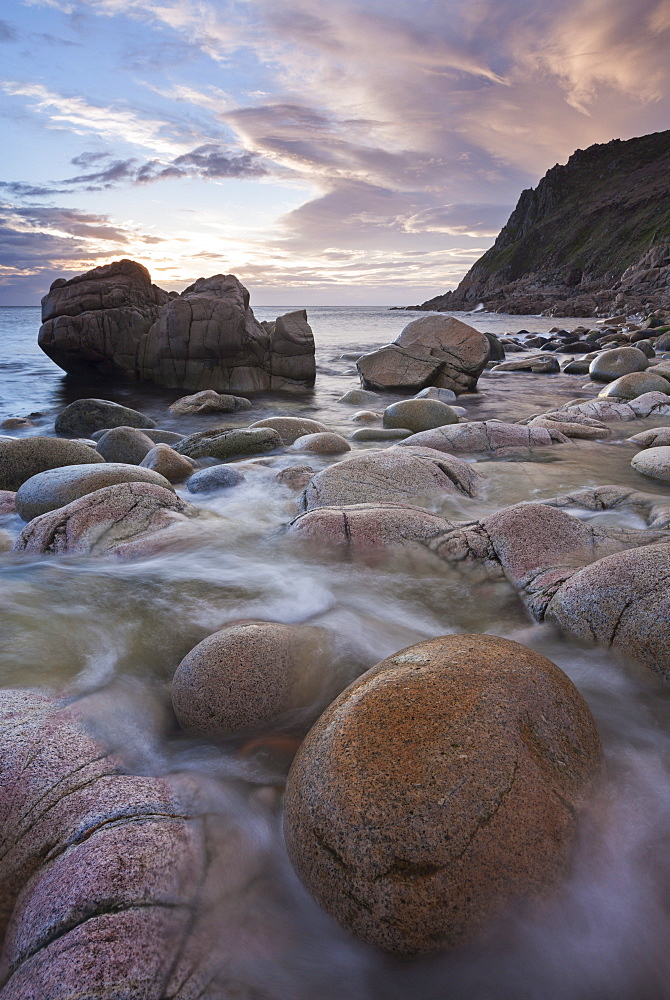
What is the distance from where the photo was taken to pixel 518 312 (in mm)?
69312

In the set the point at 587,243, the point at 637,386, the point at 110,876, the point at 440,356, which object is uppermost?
the point at 587,243

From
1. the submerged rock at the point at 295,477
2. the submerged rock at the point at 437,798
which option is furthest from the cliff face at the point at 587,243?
the submerged rock at the point at 437,798

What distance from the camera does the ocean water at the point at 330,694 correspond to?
1550mm

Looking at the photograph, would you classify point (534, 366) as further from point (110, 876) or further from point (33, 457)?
point (110, 876)

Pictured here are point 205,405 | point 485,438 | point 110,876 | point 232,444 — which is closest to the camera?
point 110,876

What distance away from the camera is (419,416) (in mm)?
9492

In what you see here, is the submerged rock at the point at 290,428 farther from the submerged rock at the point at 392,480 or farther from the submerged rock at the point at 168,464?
the submerged rock at the point at 392,480

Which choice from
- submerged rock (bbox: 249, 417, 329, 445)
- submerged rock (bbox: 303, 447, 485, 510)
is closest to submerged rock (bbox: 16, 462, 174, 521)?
submerged rock (bbox: 303, 447, 485, 510)

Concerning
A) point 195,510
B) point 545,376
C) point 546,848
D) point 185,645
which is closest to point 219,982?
point 546,848

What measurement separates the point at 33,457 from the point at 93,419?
427cm

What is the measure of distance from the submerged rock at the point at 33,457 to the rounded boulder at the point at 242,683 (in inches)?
186

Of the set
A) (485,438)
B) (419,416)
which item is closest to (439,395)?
(419,416)

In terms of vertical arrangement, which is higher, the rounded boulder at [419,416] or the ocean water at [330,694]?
the rounded boulder at [419,416]

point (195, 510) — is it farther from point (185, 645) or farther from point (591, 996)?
point (591, 996)
